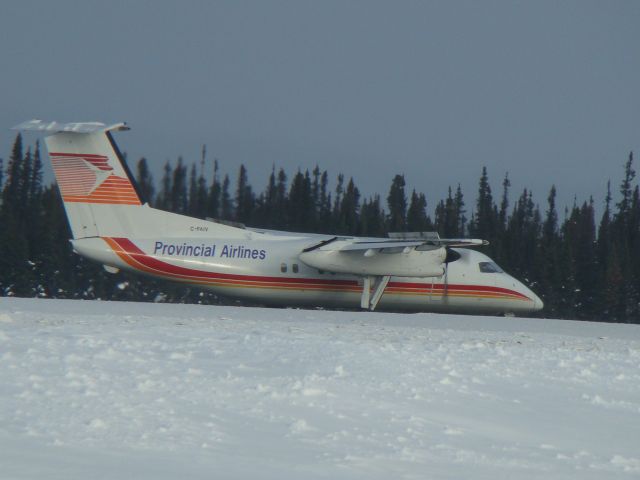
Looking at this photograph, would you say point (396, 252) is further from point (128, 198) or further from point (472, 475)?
point (472, 475)

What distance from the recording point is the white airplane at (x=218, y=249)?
23844 mm

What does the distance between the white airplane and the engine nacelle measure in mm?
26

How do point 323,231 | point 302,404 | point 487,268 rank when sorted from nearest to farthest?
1. point 302,404
2. point 487,268
3. point 323,231

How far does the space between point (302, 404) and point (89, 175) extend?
632 inches

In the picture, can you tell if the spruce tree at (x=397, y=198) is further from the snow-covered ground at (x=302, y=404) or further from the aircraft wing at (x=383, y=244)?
the snow-covered ground at (x=302, y=404)

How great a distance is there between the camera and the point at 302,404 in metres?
9.29

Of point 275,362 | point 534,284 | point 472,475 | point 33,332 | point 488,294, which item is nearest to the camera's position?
point 472,475

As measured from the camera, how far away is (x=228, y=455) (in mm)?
7594

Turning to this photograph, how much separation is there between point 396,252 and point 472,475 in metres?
17.0

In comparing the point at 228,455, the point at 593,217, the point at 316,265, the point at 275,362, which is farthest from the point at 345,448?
the point at 593,217

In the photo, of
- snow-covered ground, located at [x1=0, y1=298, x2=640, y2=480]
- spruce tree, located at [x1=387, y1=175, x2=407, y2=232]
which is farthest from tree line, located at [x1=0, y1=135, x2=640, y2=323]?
snow-covered ground, located at [x1=0, y1=298, x2=640, y2=480]

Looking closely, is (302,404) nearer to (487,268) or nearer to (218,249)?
(218,249)

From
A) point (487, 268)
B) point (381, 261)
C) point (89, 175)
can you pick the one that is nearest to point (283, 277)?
point (381, 261)

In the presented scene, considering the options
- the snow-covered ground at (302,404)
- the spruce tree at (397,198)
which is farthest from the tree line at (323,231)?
the snow-covered ground at (302,404)
